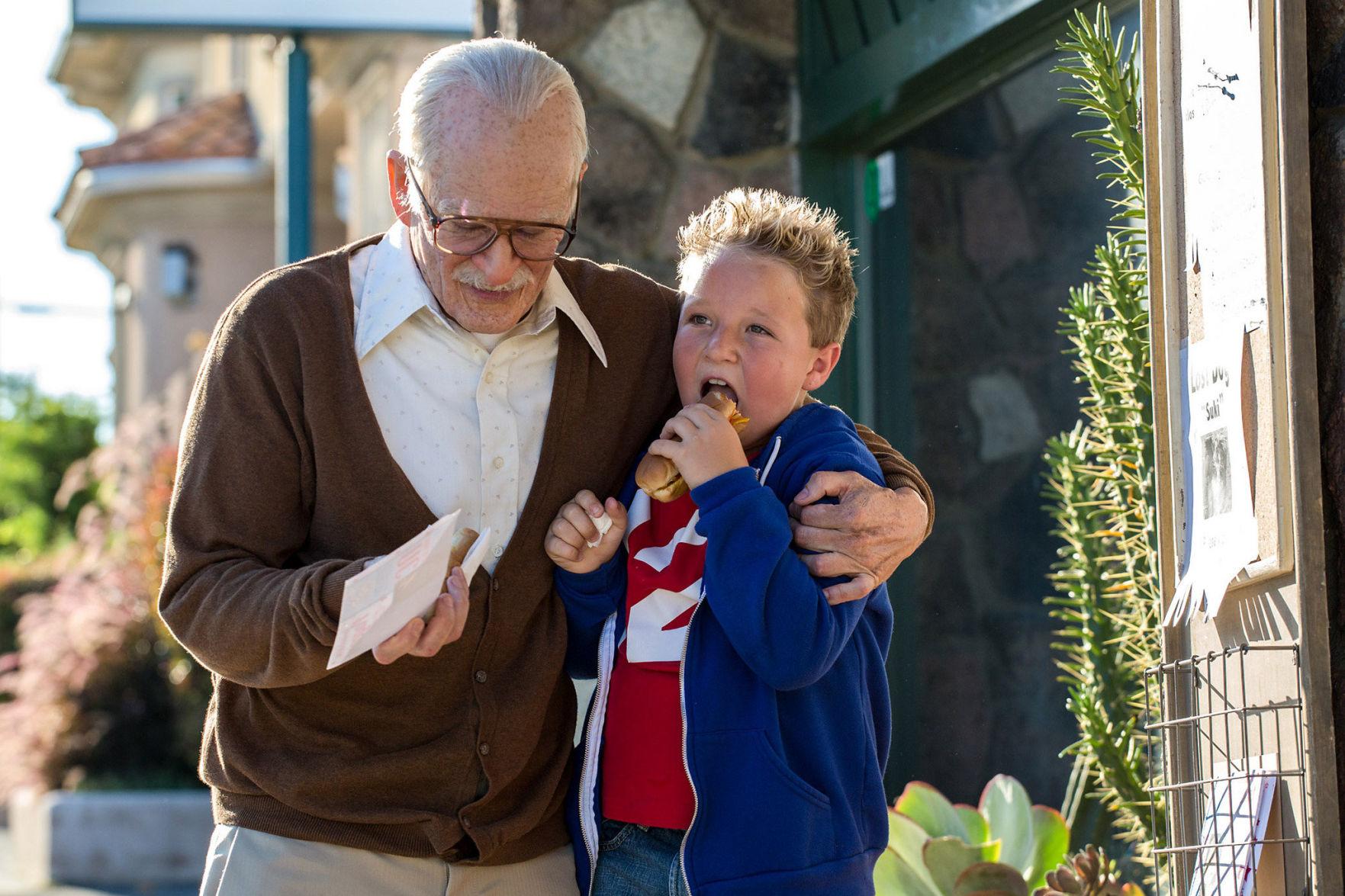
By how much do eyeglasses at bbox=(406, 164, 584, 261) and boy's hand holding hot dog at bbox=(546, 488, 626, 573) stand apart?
38 cm

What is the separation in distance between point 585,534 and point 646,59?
9.13ft

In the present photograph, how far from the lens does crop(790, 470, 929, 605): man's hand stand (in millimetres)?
2227

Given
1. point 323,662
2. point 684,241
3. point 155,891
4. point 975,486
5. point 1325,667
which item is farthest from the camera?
point 155,891

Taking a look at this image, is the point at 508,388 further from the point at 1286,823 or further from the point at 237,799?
the point at 1286,823

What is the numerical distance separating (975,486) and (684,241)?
1.98m

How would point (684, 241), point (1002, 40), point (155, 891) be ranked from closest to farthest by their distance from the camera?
1. point (684, 241)
2. point (1002, 40)
3. point (155, 891)

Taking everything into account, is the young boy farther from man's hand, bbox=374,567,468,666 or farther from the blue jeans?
man's hand, bbox=374,567,468,666

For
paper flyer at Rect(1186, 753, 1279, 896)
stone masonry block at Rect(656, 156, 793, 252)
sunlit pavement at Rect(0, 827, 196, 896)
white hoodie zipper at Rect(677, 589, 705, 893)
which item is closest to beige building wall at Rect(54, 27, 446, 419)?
sunlit pavement at Rect(0, 827, 196, 896)

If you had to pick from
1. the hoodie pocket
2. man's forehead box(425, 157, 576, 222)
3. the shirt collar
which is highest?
man's forehead box(425, 157, 576, 222)

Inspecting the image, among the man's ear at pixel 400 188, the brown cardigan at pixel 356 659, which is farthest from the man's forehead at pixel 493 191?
the brown cardigan at pixel 356 659

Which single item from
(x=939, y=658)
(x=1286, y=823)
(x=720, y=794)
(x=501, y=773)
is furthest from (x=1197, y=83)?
(x=939, y=658)

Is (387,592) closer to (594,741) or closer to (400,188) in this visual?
(594,741)

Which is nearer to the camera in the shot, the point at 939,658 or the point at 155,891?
the point at 939,658

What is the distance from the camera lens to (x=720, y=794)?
224cm
